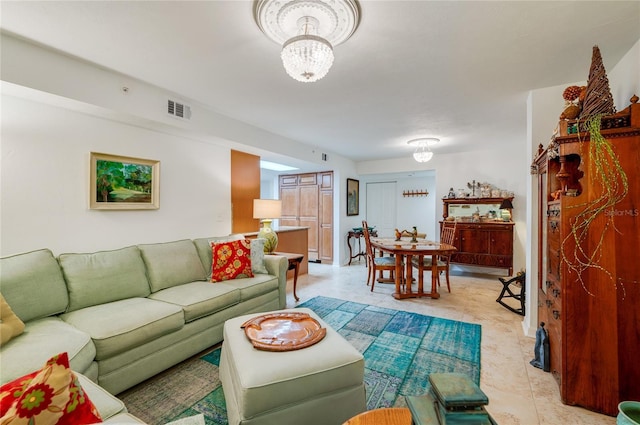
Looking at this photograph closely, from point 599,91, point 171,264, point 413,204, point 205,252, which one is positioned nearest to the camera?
point 599,91

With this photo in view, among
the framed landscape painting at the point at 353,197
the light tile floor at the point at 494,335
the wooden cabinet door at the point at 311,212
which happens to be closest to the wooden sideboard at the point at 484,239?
the light tile floor at the point at 494,335

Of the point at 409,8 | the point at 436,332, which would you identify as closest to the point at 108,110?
the point at 409,8

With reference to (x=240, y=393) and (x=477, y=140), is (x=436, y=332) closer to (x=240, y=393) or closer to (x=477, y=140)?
(x=240, y=393)

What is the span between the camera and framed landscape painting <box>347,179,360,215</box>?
6.55 meters

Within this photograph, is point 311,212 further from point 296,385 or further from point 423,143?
point 296,385

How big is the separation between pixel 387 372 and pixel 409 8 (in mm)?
2467

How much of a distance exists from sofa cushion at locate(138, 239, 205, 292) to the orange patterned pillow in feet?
0.64

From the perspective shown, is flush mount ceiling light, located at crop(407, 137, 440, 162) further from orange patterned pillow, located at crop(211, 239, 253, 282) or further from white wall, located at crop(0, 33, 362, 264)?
orange patterned pillow, located at crop(211, 239, 253, 282)

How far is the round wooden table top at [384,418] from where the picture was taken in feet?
3.11

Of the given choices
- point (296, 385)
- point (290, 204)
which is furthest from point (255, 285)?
point (290, 204)

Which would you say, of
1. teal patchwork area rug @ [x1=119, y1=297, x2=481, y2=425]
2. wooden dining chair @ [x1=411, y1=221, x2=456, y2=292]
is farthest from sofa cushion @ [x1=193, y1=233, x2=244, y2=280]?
wooden dining chair @ [x1=411, y1=221, x2=456, y2=292]

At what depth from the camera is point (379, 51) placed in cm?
205

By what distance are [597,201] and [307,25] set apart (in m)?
2.04

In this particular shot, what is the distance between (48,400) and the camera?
82 centimetres
